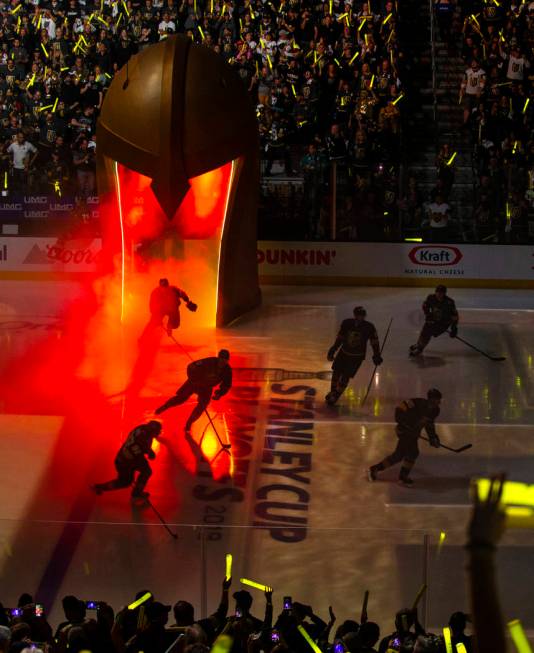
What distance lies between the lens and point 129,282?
18641mm

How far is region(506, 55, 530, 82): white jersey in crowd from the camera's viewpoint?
23344mm

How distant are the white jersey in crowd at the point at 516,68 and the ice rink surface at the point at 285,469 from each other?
5.10m

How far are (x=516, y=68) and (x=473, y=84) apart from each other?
903 millimetres

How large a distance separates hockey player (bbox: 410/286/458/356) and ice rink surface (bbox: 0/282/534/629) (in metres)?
0.41

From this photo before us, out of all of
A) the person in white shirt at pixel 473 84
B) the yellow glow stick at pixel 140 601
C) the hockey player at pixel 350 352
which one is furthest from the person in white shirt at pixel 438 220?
the yellow glow stick at pixel 140 601

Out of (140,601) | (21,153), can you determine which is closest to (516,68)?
(21,153)

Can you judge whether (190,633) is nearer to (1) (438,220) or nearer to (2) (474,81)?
(1) (438,220)

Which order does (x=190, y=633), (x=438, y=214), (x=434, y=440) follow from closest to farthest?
(x=190, y=633), (x=434, y=440), (x=438, y=214)

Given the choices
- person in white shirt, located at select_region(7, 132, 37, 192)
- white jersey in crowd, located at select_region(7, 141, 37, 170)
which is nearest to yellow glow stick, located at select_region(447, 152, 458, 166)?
person in white shirt, located at select_region(7, 132, 37, 192)

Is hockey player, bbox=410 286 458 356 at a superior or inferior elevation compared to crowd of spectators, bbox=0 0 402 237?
inferior

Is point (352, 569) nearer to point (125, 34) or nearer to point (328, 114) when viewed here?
point (328, 114)

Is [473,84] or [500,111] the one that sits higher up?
[473,84]

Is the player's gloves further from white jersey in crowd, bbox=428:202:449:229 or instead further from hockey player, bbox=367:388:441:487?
white jersey in crowd, bbox=428:202:449:229

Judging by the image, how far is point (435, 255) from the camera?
70.1 feet
